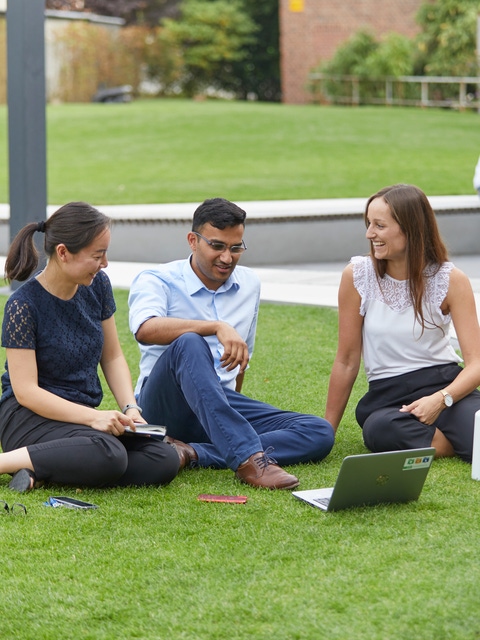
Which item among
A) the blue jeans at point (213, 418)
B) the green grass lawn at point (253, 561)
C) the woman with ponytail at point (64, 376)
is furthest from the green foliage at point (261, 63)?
the woman with ponytail at point (64, 376)

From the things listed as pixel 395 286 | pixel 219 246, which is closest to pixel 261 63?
pixel 395 286

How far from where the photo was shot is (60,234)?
3.55m

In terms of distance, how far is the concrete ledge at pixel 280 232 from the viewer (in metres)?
9.67

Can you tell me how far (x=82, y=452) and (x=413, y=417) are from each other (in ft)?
4.11

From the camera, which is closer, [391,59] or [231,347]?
[231,347]

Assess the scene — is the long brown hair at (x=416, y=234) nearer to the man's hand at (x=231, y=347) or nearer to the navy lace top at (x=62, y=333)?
the man's hand at (x=231, y=347)

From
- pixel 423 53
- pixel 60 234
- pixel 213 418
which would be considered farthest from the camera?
pixel 423 53

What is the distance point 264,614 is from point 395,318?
168 centimetres

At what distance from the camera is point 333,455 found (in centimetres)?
422

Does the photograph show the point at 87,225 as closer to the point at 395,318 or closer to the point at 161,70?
the point at 395,318

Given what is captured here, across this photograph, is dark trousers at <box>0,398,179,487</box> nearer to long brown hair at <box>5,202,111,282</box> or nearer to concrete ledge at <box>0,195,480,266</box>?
long brown hair at <box>5,202,111,282</box>

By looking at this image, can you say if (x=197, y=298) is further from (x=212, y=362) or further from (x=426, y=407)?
(x=426, y=407)

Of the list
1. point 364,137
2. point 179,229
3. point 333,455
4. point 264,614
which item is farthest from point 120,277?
point 364,137

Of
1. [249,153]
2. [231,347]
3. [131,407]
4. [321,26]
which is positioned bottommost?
[131,407]
